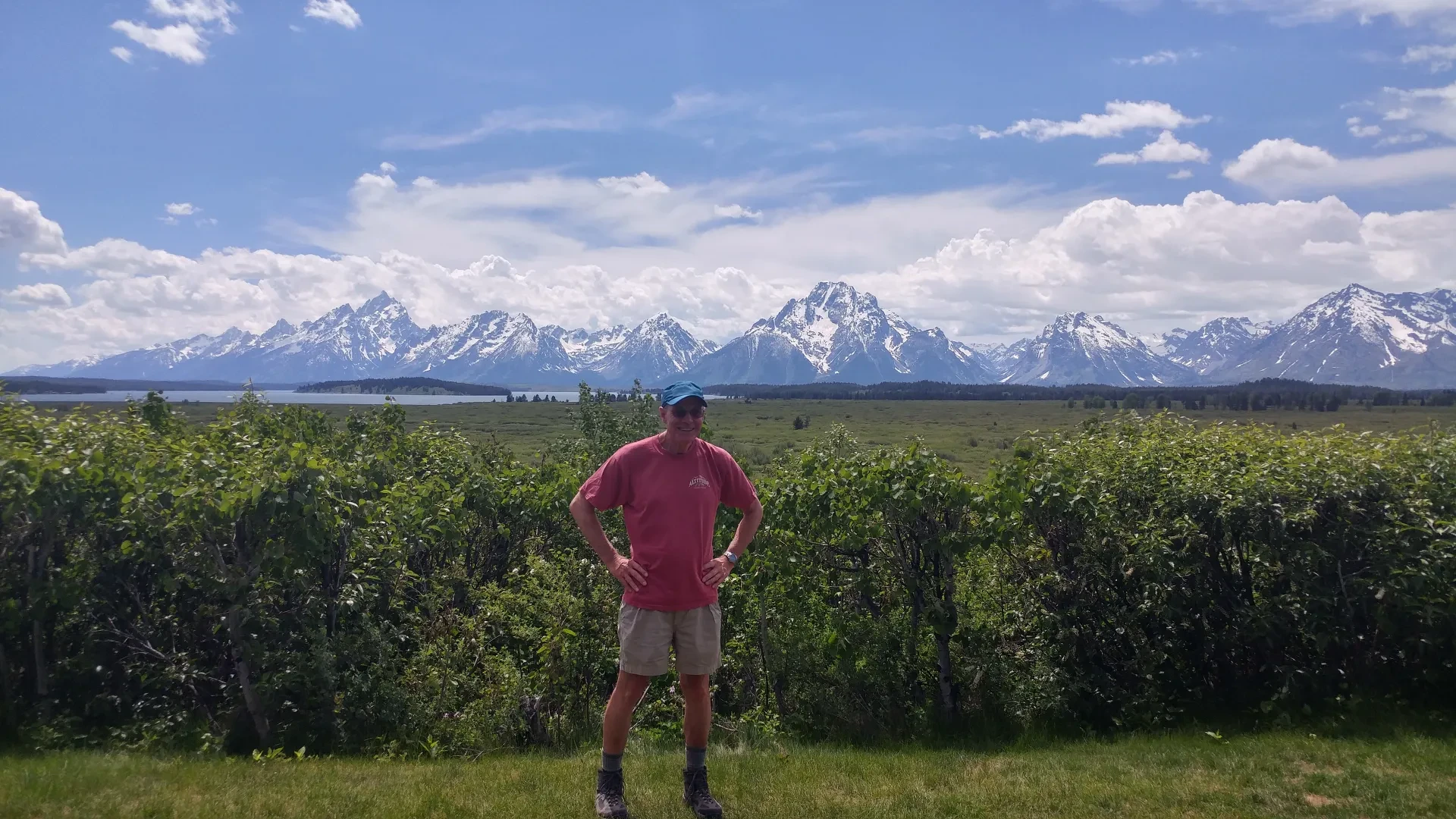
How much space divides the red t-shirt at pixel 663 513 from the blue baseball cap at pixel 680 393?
296mm

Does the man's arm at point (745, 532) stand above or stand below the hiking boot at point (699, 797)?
above

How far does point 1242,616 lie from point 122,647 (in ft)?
34.5

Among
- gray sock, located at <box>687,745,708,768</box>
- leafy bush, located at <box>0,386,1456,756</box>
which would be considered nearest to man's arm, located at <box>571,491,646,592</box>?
gray sock, located at <box>687,745,708,768</box>

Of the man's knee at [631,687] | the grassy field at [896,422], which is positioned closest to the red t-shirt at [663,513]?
the man's knee at [631,687]

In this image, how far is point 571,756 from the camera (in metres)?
7.25

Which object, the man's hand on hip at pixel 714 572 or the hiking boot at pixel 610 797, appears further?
the man's hand on hip at pixel 714 572

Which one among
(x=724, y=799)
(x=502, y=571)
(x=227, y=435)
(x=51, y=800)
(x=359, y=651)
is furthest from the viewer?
(x=502, y=571)

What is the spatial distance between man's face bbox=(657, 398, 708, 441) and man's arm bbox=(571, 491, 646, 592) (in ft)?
2.50

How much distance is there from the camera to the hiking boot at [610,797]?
541cm

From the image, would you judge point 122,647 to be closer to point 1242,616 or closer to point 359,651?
point 359,651

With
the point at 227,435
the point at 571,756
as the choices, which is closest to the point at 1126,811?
the point at 571,756

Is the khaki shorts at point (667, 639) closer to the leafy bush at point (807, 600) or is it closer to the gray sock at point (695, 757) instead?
the gray sock at point (695, 757)

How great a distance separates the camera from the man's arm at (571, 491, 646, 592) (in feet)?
17.9

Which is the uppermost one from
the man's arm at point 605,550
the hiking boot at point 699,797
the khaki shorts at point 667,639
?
Answer: the man's arm at point 605,550
